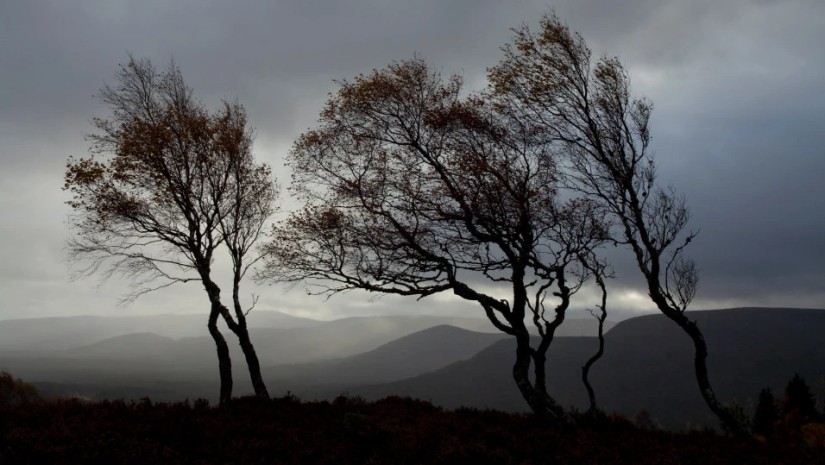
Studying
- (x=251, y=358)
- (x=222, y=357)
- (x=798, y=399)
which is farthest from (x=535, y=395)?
(x=798, y=399)

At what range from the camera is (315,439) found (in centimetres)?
1244

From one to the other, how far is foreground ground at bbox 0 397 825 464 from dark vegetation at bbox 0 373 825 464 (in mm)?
26

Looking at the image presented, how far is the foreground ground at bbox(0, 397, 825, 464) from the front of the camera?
34.1 feet

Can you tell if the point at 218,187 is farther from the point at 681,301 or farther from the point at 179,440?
the point at 681,301

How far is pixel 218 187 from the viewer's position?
2356 centimetres

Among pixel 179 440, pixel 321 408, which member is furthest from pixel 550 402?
pixel 179 440

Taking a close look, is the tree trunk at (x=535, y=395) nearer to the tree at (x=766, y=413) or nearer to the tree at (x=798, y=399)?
the tree at (x=766, y=413)

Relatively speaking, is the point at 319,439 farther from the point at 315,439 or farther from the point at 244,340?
the point at 244,340

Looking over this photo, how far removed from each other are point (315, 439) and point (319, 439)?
10cm

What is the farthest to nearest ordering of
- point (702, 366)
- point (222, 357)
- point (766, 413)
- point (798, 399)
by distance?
1. point (798, 399)
2. point (766, 413)
3. point (222, 357)
4. point (702, 366)

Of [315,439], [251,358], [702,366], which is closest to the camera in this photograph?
[315,439]

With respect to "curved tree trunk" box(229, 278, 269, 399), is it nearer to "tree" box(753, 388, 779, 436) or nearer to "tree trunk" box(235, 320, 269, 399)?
"tree trunk" box(235, 320, 269, 399)

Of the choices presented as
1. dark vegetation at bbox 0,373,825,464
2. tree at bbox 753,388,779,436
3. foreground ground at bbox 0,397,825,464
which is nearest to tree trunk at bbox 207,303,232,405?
dark vegetation at bbox 0,373,825,464

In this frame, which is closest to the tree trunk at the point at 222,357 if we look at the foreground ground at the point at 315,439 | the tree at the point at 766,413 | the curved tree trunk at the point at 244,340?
the curved tree trunk at the point at 244,340
